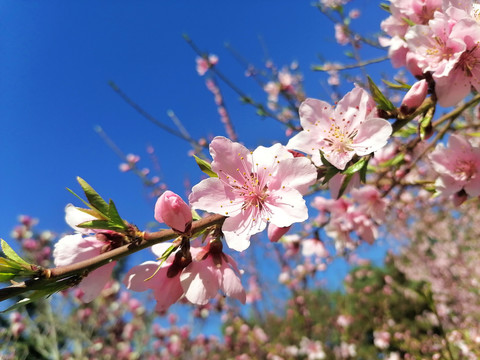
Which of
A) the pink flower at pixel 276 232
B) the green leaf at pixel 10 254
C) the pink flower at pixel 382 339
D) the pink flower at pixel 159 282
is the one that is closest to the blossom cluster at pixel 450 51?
the pink flower at pixel 276 232

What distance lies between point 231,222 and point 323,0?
12.3ft

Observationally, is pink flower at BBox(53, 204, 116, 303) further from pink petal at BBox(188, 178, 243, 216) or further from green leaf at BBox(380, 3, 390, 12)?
green leaf at BBox(380, 3, 390, 12)

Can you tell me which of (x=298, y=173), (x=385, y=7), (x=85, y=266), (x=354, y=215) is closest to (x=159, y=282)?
(x=85, y=266)

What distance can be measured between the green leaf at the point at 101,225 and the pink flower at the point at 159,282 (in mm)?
177

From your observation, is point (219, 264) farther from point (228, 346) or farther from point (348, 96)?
point (228, 346)

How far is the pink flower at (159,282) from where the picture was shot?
32.5 inches

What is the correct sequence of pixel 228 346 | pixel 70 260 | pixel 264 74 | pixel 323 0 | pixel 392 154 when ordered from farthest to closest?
pixel 228 346 → pixel 323 0 → pixel 264 74 → pixel 392 154 → pixel 70 260

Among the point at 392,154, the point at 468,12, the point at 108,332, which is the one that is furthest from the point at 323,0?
the point at 108,332

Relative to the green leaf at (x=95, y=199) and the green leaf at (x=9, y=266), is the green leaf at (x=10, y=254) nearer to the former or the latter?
the green leaf at (x=9, y=266)

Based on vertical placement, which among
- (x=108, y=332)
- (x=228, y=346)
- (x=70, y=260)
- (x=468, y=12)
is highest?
(x=108, y=332)

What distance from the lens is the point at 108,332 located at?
5906 millimetres

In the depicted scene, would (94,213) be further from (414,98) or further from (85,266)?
(414,98)

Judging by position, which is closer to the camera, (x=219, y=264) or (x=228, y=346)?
(x=219, y=264)

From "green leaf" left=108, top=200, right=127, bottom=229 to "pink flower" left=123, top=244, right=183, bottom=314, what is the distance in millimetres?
182
